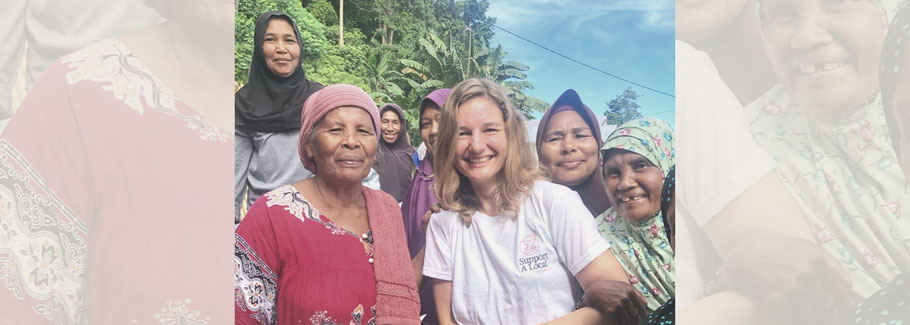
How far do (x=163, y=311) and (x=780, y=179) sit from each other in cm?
378

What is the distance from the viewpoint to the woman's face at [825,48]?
4.50m

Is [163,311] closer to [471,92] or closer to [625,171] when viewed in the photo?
[471,92]

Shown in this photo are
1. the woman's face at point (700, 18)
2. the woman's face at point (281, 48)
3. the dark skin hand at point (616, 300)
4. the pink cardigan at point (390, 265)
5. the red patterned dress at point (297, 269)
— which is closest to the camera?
the red patterned dress at point (297, 269)

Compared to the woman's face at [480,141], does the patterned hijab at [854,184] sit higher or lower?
lower

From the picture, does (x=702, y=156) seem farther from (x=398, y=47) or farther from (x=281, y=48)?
(x=281, y=48)

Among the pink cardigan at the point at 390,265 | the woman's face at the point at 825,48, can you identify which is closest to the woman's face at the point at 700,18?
the woman's face at the point at 825,48

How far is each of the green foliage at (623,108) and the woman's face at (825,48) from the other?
961 mm

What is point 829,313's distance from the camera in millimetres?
4477

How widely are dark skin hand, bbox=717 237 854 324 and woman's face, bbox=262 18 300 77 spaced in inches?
113

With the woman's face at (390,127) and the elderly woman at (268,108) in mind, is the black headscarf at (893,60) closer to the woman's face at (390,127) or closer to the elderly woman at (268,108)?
the woman's face at (390,127)

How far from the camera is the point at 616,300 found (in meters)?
4.08

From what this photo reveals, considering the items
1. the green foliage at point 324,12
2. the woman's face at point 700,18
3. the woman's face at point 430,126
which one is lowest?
the woman's face at point 430,126

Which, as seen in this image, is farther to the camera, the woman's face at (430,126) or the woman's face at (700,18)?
the woman's face at (700,18)

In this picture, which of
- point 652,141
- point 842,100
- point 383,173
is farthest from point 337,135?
point 842,100
